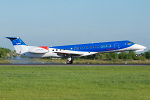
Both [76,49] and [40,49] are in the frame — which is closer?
[76,49]

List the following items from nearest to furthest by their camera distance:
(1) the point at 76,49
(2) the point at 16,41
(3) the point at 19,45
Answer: (1) the point at 76,49 < (3) the point at 19,45 < (2) the point at 16,41

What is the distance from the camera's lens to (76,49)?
47500 mm

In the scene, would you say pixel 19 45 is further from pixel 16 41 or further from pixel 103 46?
pixel 103 46

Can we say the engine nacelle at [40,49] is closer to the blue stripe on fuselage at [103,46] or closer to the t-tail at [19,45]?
the t-tail at [19,45]

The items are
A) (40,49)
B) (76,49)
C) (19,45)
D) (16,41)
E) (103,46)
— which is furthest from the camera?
(16,41)

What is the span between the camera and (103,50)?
152 ft

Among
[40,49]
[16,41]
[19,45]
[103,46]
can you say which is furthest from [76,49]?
[16,41]

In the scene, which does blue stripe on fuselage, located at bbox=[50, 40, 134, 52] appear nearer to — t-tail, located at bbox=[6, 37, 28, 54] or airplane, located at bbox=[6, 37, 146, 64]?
airplane, located at bbox=[6, 37, 146, 64]

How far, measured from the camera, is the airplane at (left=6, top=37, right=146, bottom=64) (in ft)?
151

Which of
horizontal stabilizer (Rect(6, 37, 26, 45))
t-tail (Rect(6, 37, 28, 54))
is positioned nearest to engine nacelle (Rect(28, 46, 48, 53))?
t-tail (Rect(6, 37, 28, 54))

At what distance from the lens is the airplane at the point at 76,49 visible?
151 ft
